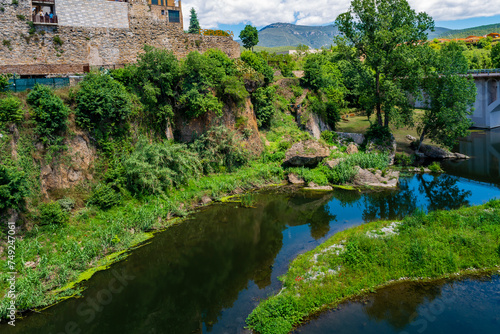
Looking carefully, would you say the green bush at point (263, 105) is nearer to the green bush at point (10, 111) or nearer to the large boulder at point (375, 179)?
the large boulder at point (375, 179)

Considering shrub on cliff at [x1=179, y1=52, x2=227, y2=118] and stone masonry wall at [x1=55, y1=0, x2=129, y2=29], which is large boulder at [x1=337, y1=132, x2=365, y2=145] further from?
stone masonry wall at [x1=55, y1=0, x2=129, y2=29]

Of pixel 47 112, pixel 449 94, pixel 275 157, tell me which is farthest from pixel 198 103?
pixel 449 94

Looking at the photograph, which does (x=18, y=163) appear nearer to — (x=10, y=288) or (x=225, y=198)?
(x=10, y=288)

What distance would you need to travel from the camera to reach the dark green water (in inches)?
475

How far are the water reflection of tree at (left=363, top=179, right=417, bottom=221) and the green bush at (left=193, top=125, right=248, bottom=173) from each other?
9664 mm

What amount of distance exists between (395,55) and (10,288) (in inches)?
1179

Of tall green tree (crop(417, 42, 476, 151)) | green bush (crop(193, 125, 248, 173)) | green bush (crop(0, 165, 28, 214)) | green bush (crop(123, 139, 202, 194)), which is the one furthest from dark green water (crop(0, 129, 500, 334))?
tall green tree (crop(417, 42, 476, 151))

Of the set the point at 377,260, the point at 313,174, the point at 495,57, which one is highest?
the point at 495,57

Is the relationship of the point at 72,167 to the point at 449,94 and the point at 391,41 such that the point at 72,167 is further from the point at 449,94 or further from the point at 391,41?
the point at 449,94

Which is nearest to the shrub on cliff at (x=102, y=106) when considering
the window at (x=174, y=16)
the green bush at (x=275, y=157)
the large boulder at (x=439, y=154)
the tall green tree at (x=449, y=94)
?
the green bush at (x=275, y=157)

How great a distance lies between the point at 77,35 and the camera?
2467 centimetres

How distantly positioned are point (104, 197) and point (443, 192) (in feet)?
71.3

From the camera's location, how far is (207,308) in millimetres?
12844

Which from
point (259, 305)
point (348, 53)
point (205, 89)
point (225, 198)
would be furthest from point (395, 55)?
point (259, 305)
